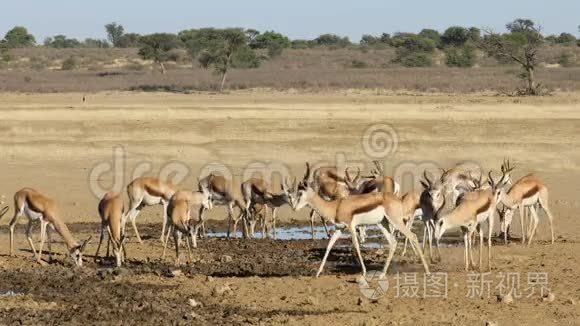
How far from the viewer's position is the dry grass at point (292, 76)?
5125cm

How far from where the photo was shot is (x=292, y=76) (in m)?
58.8

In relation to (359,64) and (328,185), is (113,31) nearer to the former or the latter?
(359,64)

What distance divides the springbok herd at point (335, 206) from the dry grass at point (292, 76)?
30.3 metres

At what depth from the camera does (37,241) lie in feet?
57.7

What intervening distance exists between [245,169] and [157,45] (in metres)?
47.4

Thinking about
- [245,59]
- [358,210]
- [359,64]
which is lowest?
[359,64]

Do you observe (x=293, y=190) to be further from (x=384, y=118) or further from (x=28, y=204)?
(x=384, y=118)

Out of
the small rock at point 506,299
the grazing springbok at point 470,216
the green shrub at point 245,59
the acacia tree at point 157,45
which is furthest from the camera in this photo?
the acacia tree at point 157,45

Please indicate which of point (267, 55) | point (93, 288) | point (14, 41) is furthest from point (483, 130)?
point (14, 41)

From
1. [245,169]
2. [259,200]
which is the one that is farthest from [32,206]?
[245,169]

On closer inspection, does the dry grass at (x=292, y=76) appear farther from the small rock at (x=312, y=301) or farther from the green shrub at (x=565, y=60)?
the small rock at (x=312, y=301)

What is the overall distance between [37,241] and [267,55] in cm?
6632

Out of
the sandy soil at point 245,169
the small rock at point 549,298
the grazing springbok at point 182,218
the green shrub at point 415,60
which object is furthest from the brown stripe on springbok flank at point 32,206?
the green shrub at point 415,60

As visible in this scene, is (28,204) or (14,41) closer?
(28,204)
